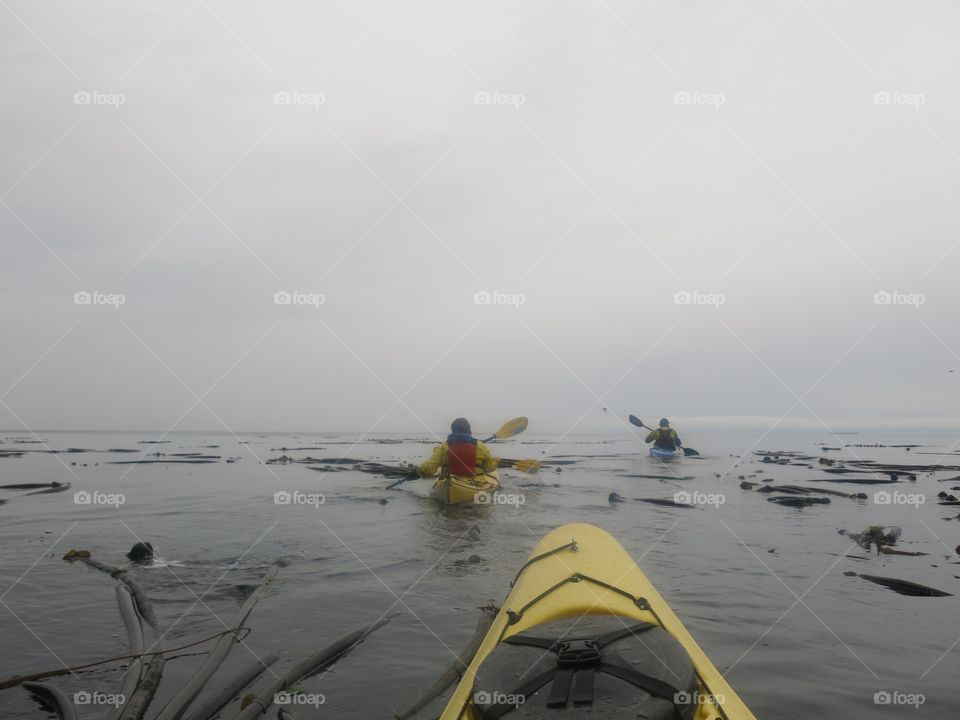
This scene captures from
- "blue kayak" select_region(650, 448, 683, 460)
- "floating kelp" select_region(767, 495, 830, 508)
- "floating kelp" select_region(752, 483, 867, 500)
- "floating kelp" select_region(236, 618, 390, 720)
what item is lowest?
"floating kelp" select_region(236, 618, 390, 720)

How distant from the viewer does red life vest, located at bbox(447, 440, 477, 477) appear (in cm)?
1588

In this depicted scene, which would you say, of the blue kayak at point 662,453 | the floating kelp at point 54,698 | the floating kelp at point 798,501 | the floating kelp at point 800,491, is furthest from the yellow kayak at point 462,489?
the blue kayak at point 662,453

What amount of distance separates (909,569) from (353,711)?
364 inches

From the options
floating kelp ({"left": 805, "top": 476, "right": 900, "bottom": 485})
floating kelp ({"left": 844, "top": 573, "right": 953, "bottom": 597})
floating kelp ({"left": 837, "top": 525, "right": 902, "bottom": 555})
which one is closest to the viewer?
floating kelp ({"left": 844, "top": 573, "right": 953, "bottom": 597})

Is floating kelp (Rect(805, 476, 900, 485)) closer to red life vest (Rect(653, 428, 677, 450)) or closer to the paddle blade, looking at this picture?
red life vest (Rect(653, 428, 677, 450))

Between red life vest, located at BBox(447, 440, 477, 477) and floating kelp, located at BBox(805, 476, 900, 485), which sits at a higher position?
floating kelp, located at BBox(805, 476, 900, 485)

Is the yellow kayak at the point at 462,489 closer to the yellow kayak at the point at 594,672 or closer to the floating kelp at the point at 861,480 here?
the yellow kayak at the point at 594,672

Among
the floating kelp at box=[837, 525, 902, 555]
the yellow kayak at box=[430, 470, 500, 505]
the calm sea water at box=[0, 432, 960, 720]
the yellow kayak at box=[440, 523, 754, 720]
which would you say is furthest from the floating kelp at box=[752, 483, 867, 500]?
the yellow kayak at box=[440, 523, 754, 720]

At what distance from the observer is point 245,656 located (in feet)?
17.7

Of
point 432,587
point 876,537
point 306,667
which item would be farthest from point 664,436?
point 306,667

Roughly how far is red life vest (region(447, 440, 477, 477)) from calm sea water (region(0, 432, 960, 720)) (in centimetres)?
142

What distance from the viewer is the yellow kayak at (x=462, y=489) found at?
15508 millimetres

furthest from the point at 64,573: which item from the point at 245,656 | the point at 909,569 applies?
the point at 909,569

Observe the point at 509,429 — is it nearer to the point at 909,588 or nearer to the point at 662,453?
the point at 909,588
